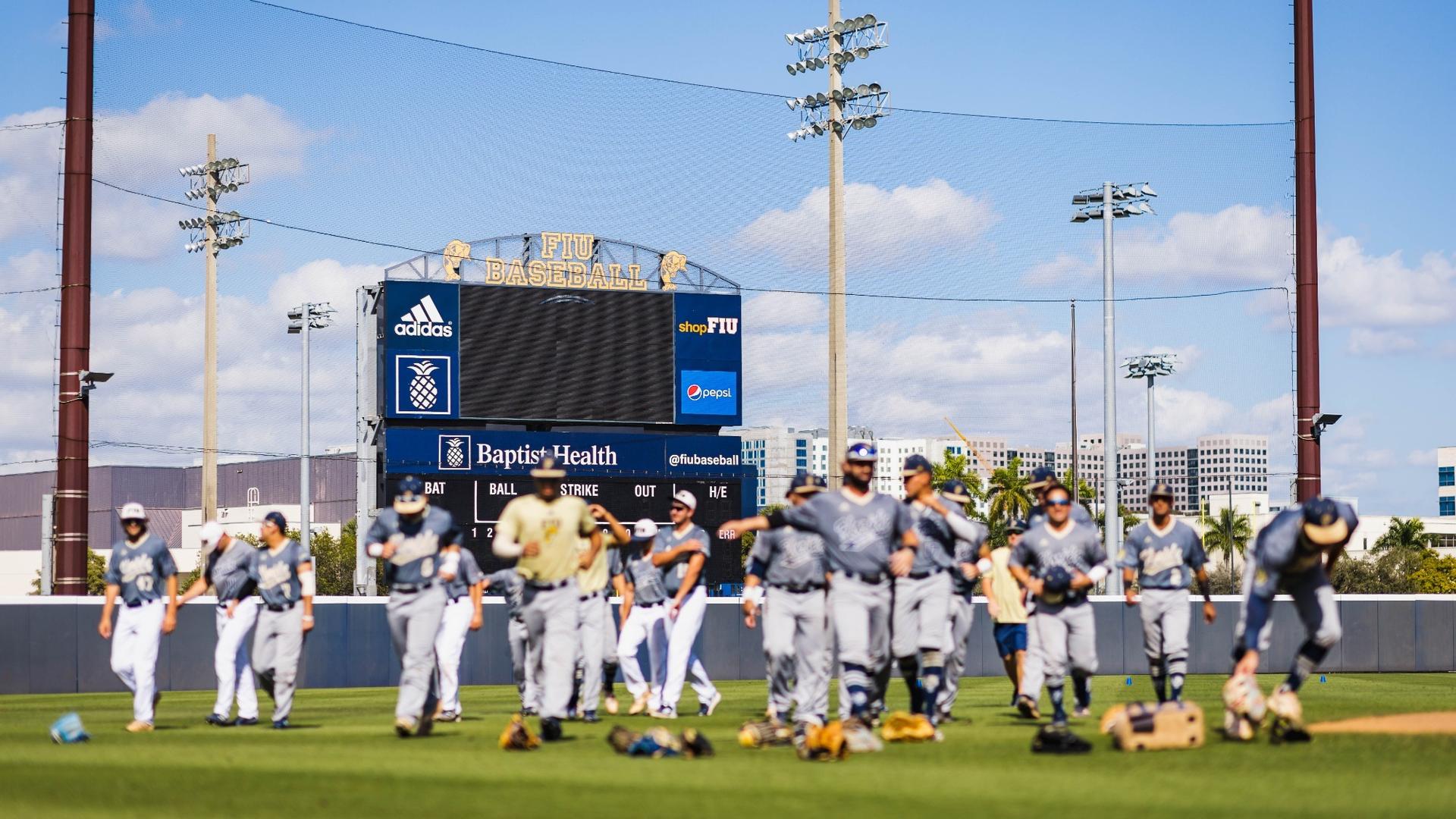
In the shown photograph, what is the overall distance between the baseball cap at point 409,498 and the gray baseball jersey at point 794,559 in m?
2.75

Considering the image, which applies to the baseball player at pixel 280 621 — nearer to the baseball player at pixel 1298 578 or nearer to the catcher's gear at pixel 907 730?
the catcher's gear at pixel 907 730

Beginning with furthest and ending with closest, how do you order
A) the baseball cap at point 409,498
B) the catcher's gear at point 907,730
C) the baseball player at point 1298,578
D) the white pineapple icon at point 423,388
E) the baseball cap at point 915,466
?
the white pineapple icon at point 423,388 → the baseball cap at point 409,498 → the baseball cap at point 915,466 → the catcher's gear at point 907,730 → the baseball player at point 1298,578

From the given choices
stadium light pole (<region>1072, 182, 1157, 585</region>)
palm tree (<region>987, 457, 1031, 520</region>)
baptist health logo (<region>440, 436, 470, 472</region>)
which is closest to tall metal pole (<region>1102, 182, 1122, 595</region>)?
stadium light pole (<region>1072, 182, 1157, 585</region>)

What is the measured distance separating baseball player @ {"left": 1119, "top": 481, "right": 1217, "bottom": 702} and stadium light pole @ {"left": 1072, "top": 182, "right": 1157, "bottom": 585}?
19.2 metres

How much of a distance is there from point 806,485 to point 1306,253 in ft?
47.8

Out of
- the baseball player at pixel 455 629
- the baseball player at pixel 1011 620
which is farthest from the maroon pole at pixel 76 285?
the baseball player at pixel 1011 620

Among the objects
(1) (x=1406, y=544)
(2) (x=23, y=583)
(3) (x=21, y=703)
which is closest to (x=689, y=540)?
(3) (x=21, y=703)

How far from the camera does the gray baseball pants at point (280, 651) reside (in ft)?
47.9

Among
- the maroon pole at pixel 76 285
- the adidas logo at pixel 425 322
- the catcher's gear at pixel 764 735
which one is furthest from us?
the adidas logo at pixel 425 322

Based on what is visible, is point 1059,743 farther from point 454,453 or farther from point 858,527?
point 454,453

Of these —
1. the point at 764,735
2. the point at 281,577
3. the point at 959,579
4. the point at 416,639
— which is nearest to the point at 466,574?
the point at 281,577

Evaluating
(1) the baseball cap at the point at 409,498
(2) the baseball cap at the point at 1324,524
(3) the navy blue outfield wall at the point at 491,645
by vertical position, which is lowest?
(3) the navy blue outfield wall at the point at 491,645

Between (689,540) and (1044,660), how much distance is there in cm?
367

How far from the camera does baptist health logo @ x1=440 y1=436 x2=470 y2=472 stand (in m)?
35.3
